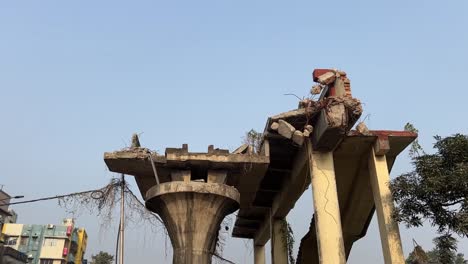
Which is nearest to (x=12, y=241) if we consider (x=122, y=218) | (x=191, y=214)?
(x=122, y=218)

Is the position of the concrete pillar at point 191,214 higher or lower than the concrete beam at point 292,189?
lower

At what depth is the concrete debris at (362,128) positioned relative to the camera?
12656 millimetres

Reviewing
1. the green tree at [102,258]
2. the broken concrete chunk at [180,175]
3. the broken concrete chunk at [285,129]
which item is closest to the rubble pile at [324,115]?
the broken concrete chunk at [285,129]

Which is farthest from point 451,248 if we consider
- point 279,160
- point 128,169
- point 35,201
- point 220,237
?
point 35,201

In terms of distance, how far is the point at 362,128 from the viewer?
12.7 m

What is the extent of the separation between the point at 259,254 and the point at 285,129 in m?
11.9

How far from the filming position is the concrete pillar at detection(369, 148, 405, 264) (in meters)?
11.2

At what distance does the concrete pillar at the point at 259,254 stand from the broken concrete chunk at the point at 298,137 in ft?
37.4

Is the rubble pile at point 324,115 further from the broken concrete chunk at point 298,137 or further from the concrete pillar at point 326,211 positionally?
the concrete pillar at point 326,211

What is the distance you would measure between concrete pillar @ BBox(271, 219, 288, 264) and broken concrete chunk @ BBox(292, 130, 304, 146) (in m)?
6.23

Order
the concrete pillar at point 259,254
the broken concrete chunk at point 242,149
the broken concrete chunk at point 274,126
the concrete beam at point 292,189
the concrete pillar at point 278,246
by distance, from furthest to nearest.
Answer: the concrete pillar at point 259,254
the concrete pillar at point 278,246
the concrete beam at point 292,189
the broken concrete chunk at point 242,149
the broken concrete chunk at point 274,126

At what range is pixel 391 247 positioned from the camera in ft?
36.9

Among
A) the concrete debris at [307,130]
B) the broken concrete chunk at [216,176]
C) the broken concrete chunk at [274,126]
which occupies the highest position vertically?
the broken concrete chunk at [274,126]

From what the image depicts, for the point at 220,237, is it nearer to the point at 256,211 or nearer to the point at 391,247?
the point at 256,211
